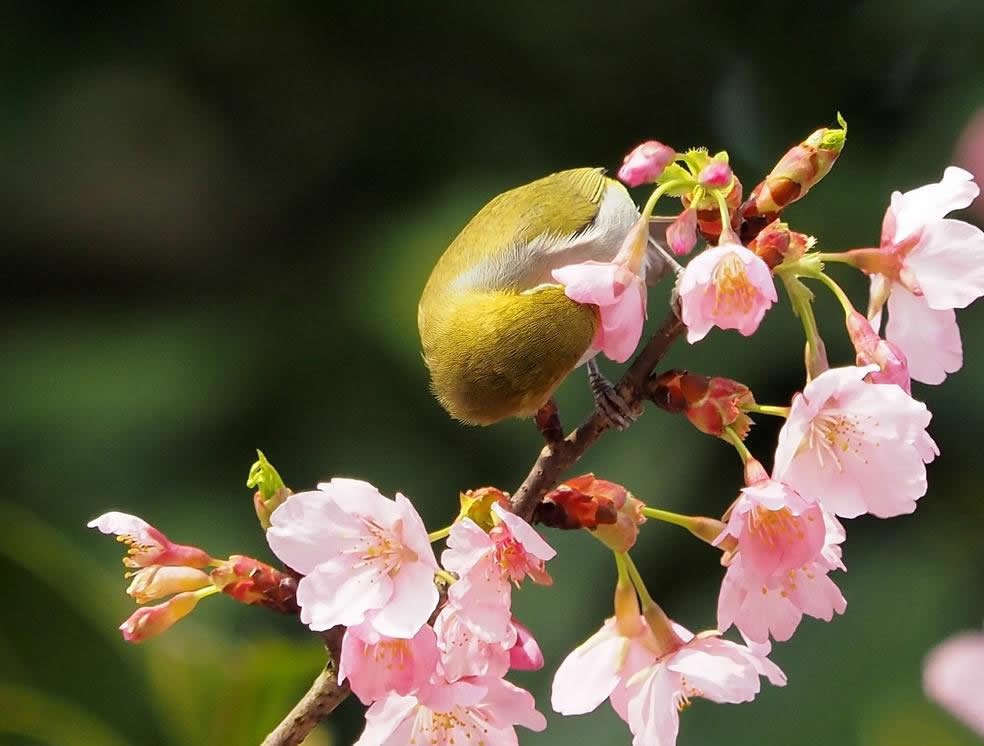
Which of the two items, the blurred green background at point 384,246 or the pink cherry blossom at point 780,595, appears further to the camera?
the blurred green background at point 384,246

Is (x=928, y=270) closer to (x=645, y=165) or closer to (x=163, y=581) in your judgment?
(x=645, y=165)

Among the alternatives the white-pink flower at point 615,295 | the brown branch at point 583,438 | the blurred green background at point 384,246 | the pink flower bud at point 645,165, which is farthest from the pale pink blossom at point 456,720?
the blurred green background at point 384,246

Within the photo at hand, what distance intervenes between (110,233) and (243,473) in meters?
0.75

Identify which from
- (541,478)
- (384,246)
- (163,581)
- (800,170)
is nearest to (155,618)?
(163,581)

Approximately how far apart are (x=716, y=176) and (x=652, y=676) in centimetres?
30

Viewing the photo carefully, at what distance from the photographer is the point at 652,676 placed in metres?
0.72

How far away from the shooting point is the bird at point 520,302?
0.93 meters

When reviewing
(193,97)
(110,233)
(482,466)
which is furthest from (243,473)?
(193,97)

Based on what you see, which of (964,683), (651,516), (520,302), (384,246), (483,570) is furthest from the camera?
(384,246)

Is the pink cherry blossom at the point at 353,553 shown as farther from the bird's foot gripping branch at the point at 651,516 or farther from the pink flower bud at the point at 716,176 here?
the pink flower bud at the point at 716,176

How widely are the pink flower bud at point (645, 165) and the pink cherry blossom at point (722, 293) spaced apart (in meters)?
0.08

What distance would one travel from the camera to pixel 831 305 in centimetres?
209

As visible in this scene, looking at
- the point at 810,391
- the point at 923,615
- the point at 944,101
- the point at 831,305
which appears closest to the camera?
the point at 810,391

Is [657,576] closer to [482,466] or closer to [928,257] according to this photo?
[482,466]
